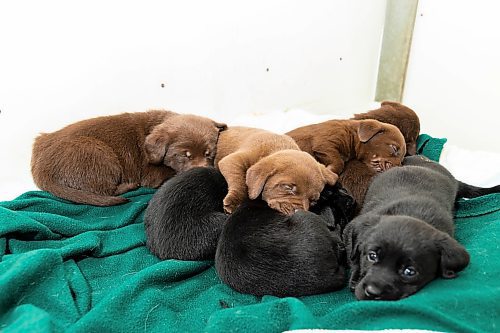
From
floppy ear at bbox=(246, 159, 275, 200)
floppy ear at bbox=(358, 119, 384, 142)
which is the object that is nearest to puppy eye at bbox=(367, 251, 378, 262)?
floppy ear at bbox=(246, 159, 275, 200)

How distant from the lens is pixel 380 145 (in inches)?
99.7

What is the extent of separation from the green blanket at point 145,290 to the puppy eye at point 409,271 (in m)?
0.07

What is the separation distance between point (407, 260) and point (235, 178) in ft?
3.14

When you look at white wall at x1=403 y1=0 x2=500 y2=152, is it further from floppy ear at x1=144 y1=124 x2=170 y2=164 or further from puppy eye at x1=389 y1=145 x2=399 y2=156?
floppy ear at x1=144 y1=124 x2=170 y2=164

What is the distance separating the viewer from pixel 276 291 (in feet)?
5.49

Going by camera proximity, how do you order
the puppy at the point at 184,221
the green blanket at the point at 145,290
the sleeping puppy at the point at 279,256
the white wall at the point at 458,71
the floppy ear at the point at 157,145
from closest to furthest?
the green blanket at the point at 145,290 → the sleeping puppy at the point at 279,256 → the puppy at the point at 184,221 → the floppy ear at the point at 157,145 → the white wall at the point at 458,71

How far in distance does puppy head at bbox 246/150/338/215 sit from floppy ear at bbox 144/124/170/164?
2.34ft

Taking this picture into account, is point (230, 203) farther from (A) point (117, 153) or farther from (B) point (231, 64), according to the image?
(B) point (231, 64)

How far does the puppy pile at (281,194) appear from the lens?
159 cm

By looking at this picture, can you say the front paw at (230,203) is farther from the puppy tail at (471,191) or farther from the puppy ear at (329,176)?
the puppy tail at (471,191)

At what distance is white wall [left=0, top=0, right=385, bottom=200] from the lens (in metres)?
2.71

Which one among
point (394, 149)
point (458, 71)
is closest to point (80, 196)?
point (394, 149)

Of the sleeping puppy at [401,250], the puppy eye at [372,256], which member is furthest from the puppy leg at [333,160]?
the puppy eye at [372,256]

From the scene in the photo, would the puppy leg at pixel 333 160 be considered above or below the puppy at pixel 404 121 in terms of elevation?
below
